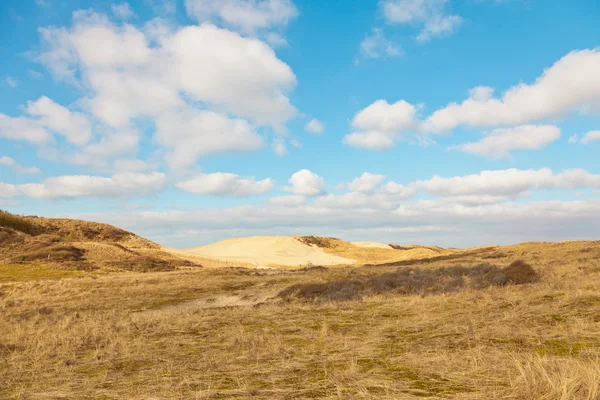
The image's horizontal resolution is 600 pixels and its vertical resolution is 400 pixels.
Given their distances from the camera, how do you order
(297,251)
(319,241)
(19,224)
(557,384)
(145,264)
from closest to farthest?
(557,384) < (145,264) < (19,224) < (297,251) < (319,241)

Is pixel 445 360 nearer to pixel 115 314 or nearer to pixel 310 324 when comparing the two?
pixel 310 324

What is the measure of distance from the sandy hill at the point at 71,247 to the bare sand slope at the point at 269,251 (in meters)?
14.7

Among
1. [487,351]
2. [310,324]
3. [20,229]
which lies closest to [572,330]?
[487,351]

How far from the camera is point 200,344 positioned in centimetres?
1010

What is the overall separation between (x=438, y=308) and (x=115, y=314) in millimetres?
14345

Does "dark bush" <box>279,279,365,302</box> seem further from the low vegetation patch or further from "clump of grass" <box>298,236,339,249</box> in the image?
"clump of grass" <box>298,236,339,249</box>

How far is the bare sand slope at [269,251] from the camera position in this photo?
2867 inches

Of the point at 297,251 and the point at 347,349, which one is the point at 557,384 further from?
the point at 297,251

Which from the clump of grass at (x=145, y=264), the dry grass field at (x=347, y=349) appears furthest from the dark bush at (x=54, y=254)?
the dry grass field at (x=347, y=349)

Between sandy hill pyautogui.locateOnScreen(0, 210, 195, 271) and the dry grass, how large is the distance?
1272 inches

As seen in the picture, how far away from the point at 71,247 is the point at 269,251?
39.7m

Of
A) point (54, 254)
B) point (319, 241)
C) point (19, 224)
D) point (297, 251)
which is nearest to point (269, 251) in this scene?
point (297, 251)

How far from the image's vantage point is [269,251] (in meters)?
82.5

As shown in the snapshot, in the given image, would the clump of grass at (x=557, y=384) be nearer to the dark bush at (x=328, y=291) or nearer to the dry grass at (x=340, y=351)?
the dry grass at (x=340, y=351)
